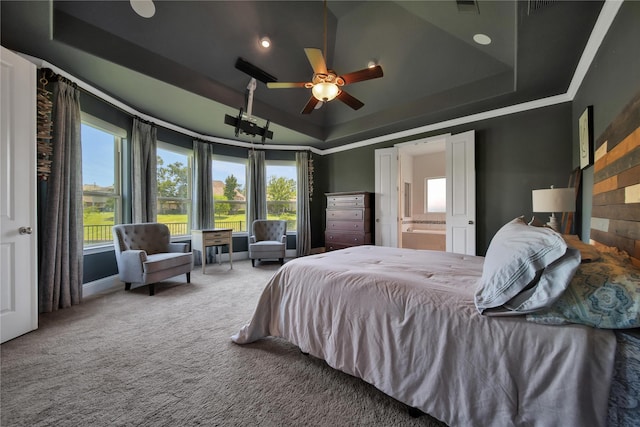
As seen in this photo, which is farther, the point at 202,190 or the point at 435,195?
the point at 435,195

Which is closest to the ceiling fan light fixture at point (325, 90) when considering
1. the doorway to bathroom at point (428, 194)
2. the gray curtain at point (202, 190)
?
the doorway to bathroom at point (428, 194)

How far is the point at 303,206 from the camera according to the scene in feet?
20.2

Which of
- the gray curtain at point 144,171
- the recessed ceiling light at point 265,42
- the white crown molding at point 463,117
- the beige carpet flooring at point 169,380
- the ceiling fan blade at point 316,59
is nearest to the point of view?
the beige carpet flooring at point 169,380

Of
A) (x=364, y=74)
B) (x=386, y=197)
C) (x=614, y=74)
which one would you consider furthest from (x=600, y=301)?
(x=386, y=197)

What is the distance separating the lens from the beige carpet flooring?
1.34 metres

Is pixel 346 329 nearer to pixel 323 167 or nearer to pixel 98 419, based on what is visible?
pixel 98 419

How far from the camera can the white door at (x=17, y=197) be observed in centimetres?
206

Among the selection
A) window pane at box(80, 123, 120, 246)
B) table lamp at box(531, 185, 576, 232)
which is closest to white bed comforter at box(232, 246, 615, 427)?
table lamp at box(531, 185, 576, 232)

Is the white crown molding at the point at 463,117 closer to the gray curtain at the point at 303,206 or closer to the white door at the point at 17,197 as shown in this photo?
the gray curtain at the point at 303,206

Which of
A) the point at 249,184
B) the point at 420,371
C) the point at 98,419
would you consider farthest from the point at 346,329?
the point at 249,184

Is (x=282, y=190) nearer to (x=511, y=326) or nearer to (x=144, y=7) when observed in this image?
(x=144, y=7)

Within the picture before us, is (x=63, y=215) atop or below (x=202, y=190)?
below

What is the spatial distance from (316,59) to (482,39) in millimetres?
2186

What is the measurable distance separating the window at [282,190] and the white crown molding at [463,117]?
0.46 metres
